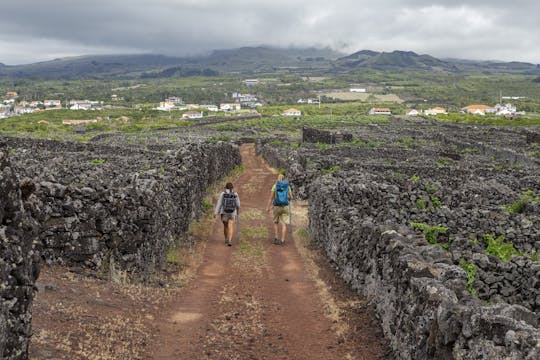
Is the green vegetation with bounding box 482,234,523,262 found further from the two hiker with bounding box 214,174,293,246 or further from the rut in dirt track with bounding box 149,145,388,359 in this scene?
the two hiker with bounding box 214,174,293,246

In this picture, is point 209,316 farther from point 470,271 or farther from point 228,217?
point 228,217

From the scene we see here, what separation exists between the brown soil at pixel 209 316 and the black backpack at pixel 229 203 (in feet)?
9.15

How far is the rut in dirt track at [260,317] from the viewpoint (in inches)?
430

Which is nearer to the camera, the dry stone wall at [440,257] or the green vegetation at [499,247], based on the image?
the dry stone wall at [440,257]

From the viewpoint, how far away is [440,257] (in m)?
11.5

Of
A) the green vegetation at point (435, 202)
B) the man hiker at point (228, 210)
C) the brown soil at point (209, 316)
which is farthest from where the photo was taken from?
the green vegetation at point (435, 202)

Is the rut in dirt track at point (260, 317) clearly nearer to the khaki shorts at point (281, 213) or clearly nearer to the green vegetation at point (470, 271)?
A: the khaki shorts at point (281, 213)

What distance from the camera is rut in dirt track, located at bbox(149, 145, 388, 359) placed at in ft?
35.8

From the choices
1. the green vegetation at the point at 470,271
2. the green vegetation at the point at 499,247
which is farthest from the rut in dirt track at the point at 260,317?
the green vegetation at the point at 499,247

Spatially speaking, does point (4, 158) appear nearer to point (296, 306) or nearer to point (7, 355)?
point (7, 355)

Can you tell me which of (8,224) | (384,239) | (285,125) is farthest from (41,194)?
(285,125)

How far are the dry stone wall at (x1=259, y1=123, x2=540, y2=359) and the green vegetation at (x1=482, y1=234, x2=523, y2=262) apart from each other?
10.3 inches

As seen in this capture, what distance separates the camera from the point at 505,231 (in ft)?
59.9

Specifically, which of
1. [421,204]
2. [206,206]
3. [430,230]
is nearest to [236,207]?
[430,230]
